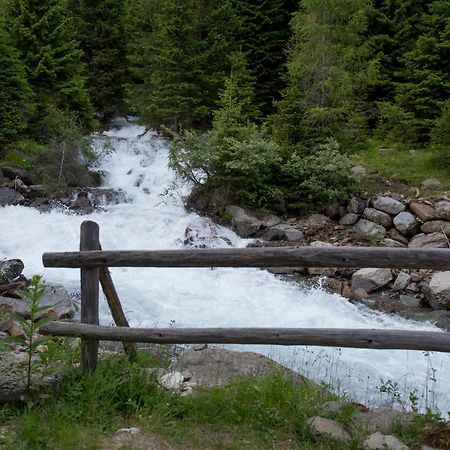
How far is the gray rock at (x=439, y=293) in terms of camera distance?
1017 centimetres

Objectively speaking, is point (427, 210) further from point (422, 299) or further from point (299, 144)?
point (299, 144)

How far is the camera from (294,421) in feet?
12.4

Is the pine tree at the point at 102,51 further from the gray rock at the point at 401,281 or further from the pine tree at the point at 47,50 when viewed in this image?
the gray rock at the point at 401,281

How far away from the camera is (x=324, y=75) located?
1689 cm

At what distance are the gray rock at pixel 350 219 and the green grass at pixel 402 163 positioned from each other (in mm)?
2478

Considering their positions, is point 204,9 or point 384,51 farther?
point 204,9

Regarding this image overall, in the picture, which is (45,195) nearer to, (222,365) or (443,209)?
(222,365)

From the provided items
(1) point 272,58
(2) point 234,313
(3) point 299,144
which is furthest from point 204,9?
(2) point 234,313

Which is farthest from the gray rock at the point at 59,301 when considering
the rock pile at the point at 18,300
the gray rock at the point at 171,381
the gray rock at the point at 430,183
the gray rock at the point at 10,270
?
the gray rock at the point at 430,183

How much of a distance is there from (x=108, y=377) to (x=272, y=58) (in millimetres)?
22938

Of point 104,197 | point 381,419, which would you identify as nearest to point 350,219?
point 104,197

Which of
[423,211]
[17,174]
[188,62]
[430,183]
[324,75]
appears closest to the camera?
[423,211]

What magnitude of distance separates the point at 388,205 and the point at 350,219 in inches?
45.6

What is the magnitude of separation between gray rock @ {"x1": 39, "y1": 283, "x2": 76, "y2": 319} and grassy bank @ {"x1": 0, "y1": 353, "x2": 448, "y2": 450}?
468 centimetres
